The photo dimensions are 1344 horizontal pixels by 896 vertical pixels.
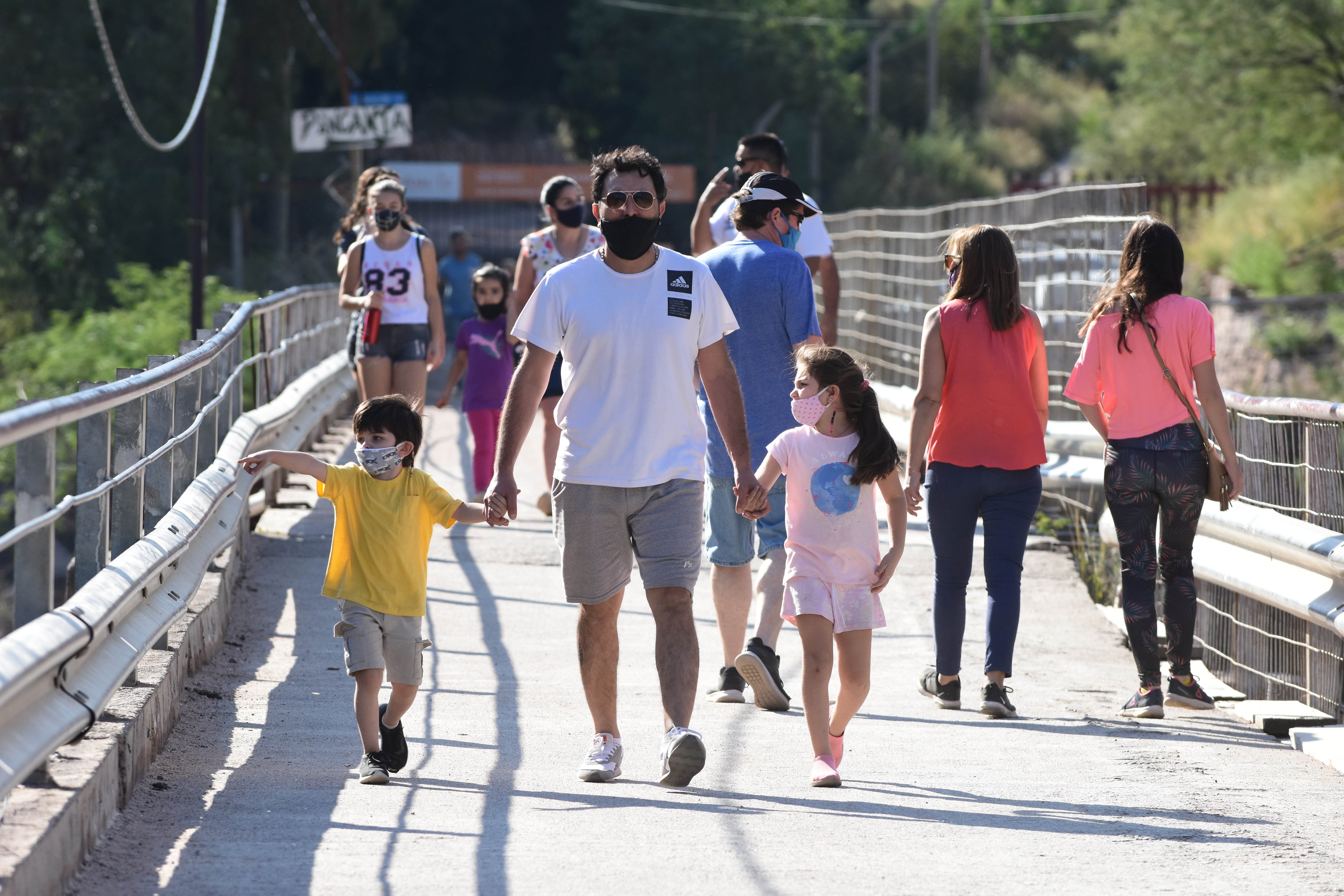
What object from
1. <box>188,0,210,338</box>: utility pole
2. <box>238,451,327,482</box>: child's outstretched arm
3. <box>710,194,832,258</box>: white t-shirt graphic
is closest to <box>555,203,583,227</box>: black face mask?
<box>710,194,832,258</box>: white t-shirt graphic

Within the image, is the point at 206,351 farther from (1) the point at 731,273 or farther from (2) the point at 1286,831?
(2) the point at 1286,831

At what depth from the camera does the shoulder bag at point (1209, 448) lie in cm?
649

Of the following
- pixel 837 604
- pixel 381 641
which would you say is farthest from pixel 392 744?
pixel 837 604

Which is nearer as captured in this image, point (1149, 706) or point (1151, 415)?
point (1151, 415)

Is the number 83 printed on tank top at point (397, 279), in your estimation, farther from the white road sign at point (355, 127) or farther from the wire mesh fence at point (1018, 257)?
the white road sign at point (355, 127)

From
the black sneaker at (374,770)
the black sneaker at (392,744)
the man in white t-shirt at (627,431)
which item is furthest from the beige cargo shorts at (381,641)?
the man in white t-shirt at (627,431)

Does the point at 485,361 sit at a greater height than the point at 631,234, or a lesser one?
lesser

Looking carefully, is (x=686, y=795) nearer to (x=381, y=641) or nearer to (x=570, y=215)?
(x=381, y=641)

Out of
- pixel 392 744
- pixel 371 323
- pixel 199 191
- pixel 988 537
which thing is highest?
pixel 199 191

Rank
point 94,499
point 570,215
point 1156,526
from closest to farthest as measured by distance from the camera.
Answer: point 94,499 < point 1156,526 < point 570,215

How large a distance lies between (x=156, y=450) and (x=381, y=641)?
4.06 ft

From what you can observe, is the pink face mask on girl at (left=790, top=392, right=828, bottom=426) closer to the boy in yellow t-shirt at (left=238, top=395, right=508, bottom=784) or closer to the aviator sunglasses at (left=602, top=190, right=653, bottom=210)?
the aviator sunglasses at (left=602, top=190, right=653, bottom=210)

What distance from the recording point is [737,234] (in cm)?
768

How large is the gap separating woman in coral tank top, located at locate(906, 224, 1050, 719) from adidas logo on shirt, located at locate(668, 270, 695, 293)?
4.66 ft
